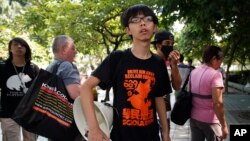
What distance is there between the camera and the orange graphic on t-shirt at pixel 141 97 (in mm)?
2432

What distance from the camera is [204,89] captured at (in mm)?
3715

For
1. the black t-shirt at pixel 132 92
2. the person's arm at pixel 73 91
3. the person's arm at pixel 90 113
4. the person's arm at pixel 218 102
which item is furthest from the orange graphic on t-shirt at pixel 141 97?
the person's arm at pixel 218 102

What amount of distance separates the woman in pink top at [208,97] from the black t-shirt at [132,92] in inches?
50.3

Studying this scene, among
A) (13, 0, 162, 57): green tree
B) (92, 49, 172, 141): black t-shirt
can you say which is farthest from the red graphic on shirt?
(13, 0, 162, 57): green tree

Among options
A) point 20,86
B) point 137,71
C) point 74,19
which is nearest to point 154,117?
point 137,71

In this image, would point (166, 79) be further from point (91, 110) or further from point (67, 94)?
point (67, 94)

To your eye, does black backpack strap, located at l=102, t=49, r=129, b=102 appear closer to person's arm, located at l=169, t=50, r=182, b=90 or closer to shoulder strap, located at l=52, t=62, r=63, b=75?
person's arm, located at l=169, t=50, r=182, b=90

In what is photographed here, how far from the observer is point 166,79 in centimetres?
260

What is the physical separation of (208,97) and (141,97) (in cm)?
149

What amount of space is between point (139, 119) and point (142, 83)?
237 millimetres

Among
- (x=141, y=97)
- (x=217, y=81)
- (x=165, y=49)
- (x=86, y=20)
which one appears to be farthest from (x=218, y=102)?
(x=86, y=20)

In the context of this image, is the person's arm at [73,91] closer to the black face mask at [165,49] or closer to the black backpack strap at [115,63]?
the black face mask at [165,49]

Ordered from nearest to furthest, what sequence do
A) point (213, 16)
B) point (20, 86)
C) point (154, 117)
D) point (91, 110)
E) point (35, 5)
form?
point (91, 110) < point (154, 117) < point (20, 86) < point (213, 16) < point (35, 5)

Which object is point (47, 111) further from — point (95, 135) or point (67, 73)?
point (95, 135)
